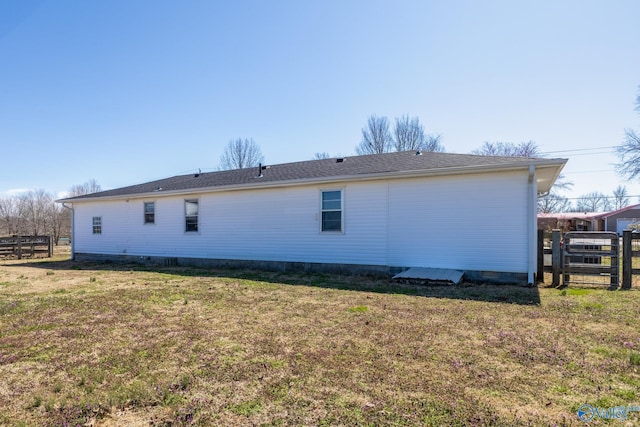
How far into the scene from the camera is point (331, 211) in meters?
10.2

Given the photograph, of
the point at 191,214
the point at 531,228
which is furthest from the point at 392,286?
the point at 191,214

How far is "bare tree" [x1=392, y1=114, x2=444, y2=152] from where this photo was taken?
29.0 metres

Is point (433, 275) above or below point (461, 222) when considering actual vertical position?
below

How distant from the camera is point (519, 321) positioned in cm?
480

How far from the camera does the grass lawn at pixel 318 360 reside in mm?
2455

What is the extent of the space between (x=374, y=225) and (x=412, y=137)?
2176cm

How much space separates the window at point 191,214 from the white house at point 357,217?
0.04 meters

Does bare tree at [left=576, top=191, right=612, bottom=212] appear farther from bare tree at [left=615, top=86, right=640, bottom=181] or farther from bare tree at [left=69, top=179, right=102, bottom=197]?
bare tree at [left=69, top=179, right=102, bottom=197]

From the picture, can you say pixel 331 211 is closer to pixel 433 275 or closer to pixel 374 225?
pixel 374 225

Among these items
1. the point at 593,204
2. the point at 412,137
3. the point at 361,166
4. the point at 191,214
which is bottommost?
the point at 191,214

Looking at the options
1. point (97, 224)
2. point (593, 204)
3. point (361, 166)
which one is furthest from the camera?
point (593, 204)

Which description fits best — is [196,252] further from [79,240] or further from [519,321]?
[519,321]

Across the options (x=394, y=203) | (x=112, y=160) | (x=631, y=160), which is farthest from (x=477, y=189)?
(x=631, y=160)

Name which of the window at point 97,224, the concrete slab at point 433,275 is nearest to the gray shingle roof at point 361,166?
the window at point 97,224
